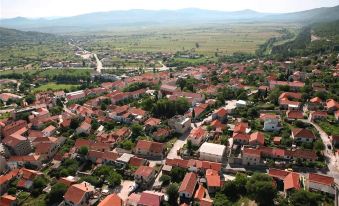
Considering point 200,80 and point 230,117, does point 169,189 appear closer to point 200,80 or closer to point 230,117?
point 230,117

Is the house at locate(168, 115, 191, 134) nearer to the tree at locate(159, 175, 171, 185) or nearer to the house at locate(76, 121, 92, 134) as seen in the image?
the house at locate(76, 121, 92, 134)

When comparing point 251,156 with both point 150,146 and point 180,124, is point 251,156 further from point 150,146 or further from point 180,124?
point 180,124

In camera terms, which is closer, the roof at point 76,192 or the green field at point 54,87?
the roof at point 76,192

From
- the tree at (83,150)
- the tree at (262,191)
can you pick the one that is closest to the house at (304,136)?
the tree at (262,191)

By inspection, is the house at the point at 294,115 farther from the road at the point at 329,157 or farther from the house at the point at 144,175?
the house at the point at 144,175

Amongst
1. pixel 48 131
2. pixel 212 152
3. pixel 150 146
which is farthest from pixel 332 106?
pixel 48 131

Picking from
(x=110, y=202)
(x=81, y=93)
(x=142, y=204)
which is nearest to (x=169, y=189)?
(x=142, y=204)
